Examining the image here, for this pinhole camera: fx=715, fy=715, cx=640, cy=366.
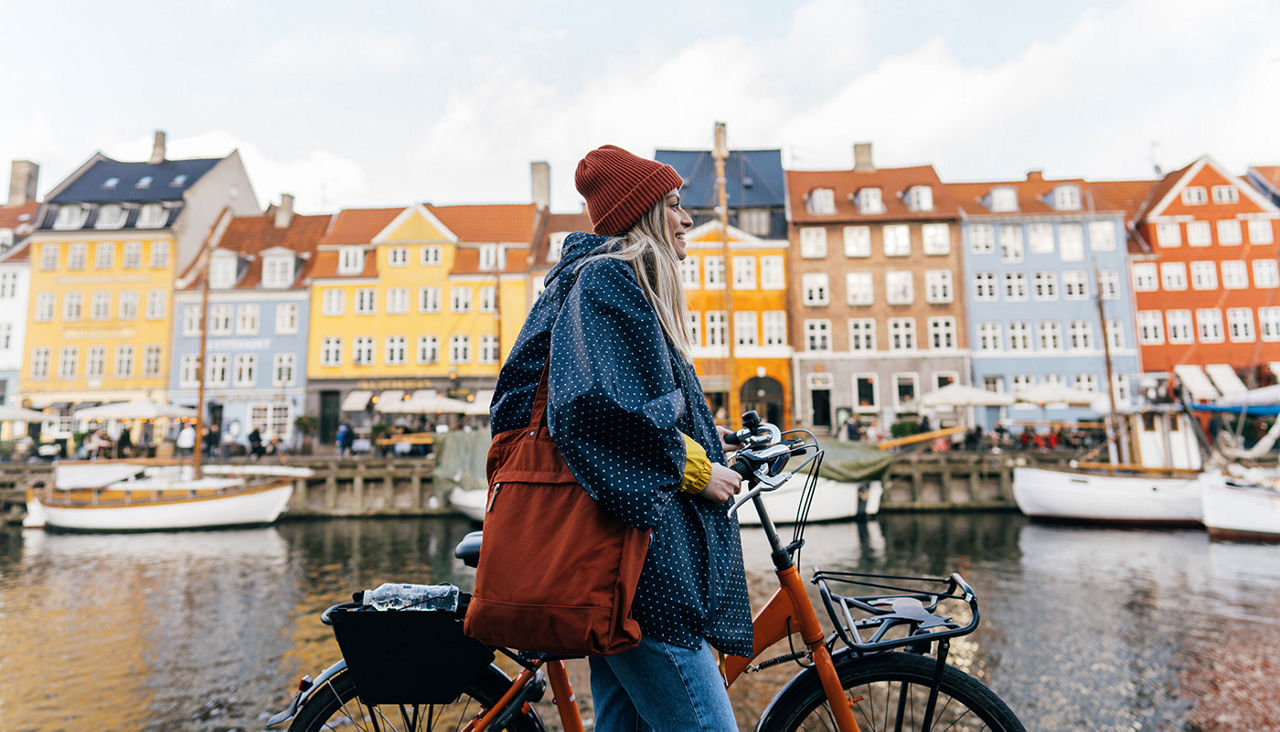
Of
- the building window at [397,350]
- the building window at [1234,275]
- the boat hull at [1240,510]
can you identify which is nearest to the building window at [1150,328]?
the building window at [1234,275]

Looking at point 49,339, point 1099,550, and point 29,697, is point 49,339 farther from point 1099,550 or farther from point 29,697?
point 1099,550

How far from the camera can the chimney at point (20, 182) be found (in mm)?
39906

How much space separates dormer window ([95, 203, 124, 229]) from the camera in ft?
113

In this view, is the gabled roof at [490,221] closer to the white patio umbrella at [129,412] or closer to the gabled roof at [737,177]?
the gabled roof at [737,177]

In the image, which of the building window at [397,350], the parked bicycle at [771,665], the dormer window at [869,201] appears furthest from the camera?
the dormer window at [869,201]

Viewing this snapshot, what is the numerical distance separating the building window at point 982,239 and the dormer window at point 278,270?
104ft

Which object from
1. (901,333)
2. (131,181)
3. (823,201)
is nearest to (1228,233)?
(901,333)

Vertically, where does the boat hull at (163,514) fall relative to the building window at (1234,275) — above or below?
below

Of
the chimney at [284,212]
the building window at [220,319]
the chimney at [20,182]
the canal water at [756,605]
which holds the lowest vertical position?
the canal water at [756,605]

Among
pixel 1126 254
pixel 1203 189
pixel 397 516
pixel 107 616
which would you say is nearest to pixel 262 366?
pixel 397 516

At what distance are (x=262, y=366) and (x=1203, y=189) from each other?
145 feet

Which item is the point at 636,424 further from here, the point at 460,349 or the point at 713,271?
the point at 460,349

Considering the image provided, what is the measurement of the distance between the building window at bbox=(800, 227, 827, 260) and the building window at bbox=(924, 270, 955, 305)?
4.78 metres

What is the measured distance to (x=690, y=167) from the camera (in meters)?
34.8
